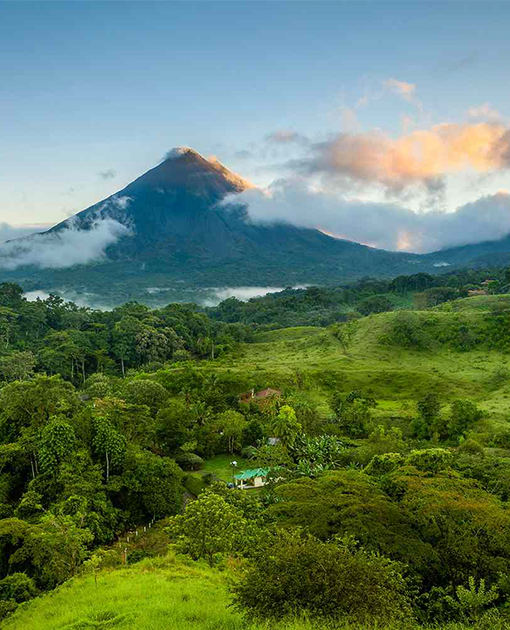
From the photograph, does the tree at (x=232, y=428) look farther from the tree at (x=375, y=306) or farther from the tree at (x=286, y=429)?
the tree at (x=375, y=306)

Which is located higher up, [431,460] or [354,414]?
[431,460]

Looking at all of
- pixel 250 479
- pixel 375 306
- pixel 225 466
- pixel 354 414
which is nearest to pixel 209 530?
pixel 250 479

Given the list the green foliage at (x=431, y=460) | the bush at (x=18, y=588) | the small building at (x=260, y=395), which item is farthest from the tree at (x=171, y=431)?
the bush at (x=18, y=588)

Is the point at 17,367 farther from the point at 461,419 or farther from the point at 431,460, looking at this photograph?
the point at 461,419

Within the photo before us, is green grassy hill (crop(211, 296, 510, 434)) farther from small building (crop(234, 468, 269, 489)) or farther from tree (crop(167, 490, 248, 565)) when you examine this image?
tree (crop(167, 490, 248, 565))

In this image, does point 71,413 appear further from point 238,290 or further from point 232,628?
point 238,290

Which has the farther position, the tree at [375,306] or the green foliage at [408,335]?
the tree at [375,306]

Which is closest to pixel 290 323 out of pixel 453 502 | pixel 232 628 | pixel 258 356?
pixel 258 356
